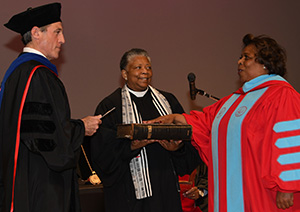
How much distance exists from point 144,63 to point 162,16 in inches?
108

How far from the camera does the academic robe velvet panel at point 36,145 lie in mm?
2623

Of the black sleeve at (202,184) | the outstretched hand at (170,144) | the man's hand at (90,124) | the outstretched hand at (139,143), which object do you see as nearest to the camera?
the man's hand at (90,124)

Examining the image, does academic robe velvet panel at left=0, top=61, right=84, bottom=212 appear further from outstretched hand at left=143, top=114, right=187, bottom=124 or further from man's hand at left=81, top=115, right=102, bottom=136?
outstretched hand at left=143, top=114, right=187, bottom=124

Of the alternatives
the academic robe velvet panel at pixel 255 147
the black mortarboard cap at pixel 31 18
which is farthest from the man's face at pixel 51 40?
the academic robe velvet panel at pixel 255 147

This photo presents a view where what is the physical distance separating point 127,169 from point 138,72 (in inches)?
35.6

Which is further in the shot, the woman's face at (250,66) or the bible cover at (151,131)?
the woman's face at (250,66)

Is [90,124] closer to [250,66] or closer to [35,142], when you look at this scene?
[35,142]

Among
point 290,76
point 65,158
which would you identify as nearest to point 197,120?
point 65,158

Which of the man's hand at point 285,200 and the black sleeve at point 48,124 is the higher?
the black sleeve at point 48,124

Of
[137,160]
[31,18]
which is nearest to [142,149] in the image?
[137,160]

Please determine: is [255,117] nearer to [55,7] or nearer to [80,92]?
[55,7]

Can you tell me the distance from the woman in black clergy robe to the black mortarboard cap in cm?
109

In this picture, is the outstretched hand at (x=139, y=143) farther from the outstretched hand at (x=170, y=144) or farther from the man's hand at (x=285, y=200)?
the man's hand at (x=285, y=200)

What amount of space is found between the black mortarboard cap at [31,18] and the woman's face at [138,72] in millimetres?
1120
